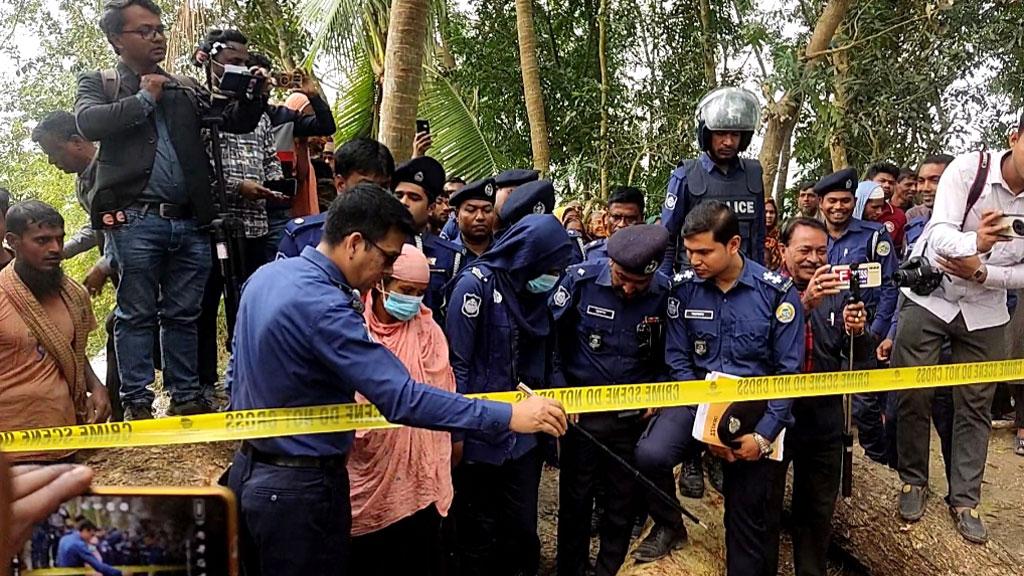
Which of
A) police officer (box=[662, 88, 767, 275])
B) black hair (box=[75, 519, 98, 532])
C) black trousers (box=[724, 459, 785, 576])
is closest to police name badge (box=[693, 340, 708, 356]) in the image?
black trousers (box=[724, 459, 785, 576])

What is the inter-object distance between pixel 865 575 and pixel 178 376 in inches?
145

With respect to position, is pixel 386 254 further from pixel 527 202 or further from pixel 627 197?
pixel 627 197

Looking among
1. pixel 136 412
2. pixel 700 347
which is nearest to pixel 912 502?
pixel 700 347

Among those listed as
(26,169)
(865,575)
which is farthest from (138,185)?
(26,169)

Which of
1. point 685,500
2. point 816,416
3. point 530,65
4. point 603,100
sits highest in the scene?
point 530,65

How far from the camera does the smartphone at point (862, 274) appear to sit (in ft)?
10.3

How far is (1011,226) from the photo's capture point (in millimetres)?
2941

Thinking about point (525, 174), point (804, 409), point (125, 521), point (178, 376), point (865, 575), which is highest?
point (525, 174)

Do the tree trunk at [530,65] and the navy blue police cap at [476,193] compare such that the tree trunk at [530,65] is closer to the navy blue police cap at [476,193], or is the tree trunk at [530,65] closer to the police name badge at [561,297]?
the navy blue police cap at [476,193]

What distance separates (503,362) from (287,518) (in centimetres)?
125

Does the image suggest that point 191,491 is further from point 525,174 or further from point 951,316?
point 525,174

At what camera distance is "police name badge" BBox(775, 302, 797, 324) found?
9.97 feet

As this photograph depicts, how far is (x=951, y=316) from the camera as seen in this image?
3.35 m

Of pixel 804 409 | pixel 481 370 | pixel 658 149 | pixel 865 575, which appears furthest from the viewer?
pixel 658 149
